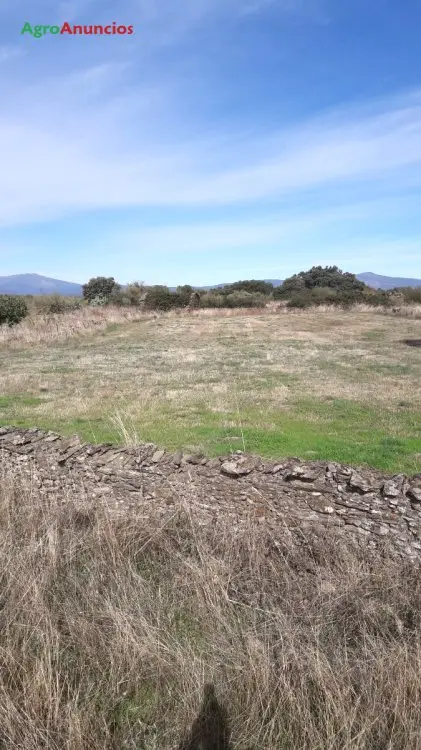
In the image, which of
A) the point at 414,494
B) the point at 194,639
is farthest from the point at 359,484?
the point at 194,639

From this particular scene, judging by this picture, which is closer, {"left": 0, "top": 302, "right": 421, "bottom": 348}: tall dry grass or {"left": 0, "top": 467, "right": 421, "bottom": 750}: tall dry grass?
{"left": 0, "top": 467, "right": 421, "bottom": 750}: tall dry grass

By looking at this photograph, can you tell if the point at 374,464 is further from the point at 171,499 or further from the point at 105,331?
the point at 105,331

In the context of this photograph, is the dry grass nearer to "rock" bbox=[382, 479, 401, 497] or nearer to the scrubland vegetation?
the scrubland vegetation

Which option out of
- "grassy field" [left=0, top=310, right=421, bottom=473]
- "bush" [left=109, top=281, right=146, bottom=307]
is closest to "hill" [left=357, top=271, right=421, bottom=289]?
"bush" [left=109, top=281, right=146, bottom=307]

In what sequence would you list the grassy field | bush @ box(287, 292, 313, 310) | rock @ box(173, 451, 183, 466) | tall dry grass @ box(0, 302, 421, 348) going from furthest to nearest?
bush @ box(287, 292, 313, 310), tall dry grass @ box(0, 302, 421, 348), the grassy field, rock @ box(173, 451, 183, 466)

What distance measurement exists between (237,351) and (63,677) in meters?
16.5

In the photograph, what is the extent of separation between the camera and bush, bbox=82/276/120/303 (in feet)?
159

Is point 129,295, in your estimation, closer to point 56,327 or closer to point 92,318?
point 92,318

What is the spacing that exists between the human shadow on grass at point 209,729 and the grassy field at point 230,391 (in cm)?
371

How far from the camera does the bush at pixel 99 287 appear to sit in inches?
1912

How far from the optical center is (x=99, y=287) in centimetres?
4962

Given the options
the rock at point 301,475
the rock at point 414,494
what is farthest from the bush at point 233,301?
the rock at point 414,494

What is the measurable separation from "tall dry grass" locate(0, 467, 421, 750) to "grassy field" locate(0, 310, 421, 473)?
2.41 m

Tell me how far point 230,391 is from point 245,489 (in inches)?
260
